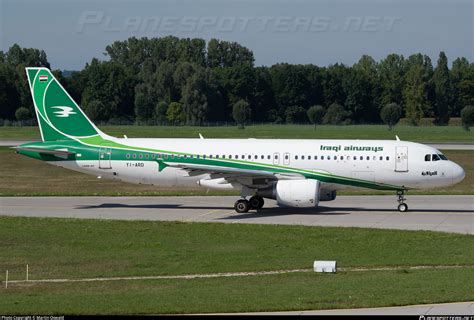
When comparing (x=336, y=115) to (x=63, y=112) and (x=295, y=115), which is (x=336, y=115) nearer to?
(x=295, y=115)

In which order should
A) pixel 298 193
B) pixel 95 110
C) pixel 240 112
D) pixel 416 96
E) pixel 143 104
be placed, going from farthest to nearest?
pixel 416 96, pixel 143 104, pixel 240 112, pixel 95 110, pixel 298 193

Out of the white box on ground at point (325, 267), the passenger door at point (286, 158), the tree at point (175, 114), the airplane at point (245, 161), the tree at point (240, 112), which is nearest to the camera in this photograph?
the white box on ground at point (325, 267)

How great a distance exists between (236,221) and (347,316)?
1953cm

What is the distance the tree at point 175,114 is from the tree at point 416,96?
37.7m

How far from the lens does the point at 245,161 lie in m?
40.3

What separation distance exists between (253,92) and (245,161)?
4389 inches

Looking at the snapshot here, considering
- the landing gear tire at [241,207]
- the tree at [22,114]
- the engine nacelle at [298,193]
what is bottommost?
the landing gear tire at [241,207]

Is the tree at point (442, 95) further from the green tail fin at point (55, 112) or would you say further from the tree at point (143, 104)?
the green tail fin at point (55, 112)

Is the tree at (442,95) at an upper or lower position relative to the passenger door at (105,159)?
upper

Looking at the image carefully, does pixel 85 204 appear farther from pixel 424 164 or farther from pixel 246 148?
pixel 424 164

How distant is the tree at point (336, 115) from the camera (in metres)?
143

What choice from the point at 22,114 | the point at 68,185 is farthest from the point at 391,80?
the point at 68,185

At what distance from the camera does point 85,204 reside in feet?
143

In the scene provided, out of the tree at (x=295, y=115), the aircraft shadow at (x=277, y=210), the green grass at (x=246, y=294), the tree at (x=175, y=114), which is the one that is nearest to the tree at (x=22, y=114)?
the tree at (x=175, y=114)
